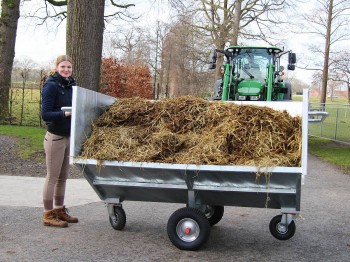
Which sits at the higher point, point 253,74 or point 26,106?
point 253,74

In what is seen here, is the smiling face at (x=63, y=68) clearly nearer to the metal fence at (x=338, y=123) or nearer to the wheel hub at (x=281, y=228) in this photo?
the wheel hub at (x=281, y=228)

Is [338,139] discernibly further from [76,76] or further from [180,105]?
[180,105]

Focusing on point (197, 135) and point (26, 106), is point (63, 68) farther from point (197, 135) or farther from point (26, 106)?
point (26, 106)

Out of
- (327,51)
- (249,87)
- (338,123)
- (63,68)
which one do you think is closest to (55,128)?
(63,68)

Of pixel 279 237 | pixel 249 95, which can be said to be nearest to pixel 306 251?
pixel 279 237

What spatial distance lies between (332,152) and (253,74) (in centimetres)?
468

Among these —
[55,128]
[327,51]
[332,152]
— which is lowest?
[332,152]

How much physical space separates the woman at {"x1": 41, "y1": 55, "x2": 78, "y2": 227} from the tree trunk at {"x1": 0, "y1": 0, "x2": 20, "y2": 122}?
1349 cm

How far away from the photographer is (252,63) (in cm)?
1426

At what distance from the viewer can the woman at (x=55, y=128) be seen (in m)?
5.26

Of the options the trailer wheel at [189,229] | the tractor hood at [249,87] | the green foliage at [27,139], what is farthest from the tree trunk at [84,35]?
the trailer wheel at [189,229]

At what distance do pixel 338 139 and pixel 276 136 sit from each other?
1637 centimetres

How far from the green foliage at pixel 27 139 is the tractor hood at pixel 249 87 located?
5811 mm

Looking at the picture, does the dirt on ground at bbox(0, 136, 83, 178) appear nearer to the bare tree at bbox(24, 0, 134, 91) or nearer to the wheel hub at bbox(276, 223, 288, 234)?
the bare tree at bbox(24, 0, 134, 91)
